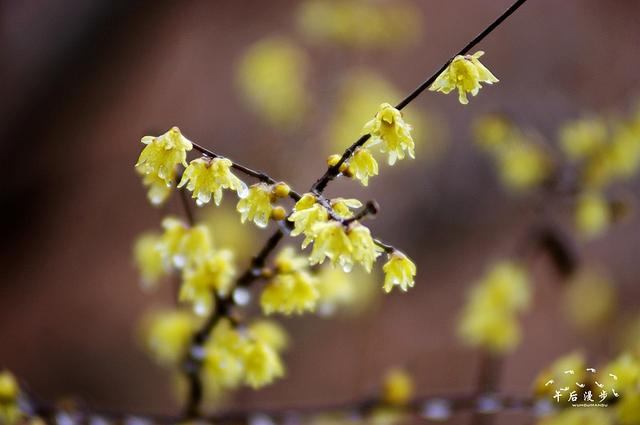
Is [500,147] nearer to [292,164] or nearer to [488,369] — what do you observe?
[488,369]

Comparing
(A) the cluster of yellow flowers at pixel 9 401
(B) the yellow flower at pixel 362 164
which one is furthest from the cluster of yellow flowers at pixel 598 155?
(A) the cluster of yellow flowers at pixel 9 401

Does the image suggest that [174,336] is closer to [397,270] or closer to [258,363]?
[258,363]

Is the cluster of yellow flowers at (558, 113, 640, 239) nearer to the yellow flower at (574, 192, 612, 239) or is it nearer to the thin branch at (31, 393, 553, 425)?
the yellow flower at (574, 192, 612, 239)

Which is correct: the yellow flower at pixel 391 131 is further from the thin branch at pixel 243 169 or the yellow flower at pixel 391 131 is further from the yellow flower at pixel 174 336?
the yellow flower at pixel 174 336

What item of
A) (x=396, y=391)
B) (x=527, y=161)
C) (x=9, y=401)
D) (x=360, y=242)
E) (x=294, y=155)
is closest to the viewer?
(x=360, y=242)

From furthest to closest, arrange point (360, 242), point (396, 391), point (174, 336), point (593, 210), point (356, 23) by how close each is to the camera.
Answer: point (356, 23), point (593, 210), point (174, 336), point (396, 391), point (360, 242)

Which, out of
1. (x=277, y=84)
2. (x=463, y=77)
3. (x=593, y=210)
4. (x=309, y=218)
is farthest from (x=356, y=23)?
(x=309, y=218)
